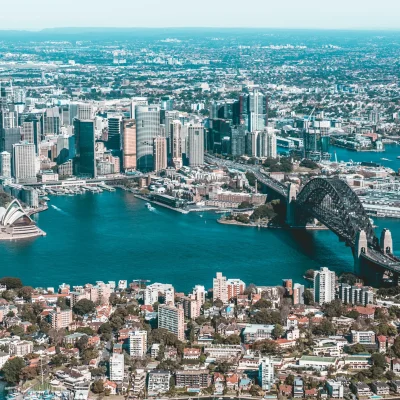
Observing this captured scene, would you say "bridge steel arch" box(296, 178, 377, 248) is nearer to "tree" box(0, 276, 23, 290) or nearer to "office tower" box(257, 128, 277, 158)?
"tree" box(0, 276, 23, 290)

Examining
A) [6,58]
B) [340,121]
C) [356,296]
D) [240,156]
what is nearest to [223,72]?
[6,58]

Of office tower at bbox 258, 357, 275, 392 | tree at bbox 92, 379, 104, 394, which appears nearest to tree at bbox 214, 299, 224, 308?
office tower at bbox 258, 357, 275, 392

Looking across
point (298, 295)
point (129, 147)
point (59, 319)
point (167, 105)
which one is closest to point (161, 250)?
point (298, 295)

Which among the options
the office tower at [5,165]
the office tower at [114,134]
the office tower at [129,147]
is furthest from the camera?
the office tower at [114,134]

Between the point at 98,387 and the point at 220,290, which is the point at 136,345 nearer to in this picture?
the point at 98,387

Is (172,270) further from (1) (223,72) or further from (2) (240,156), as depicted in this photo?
(1) (223,72)

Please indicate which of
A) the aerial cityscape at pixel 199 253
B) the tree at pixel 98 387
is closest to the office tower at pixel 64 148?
the aerial cityscape at pixel 199 253

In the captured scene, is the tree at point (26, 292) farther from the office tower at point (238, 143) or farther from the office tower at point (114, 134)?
the office tower at point (238, 143)
